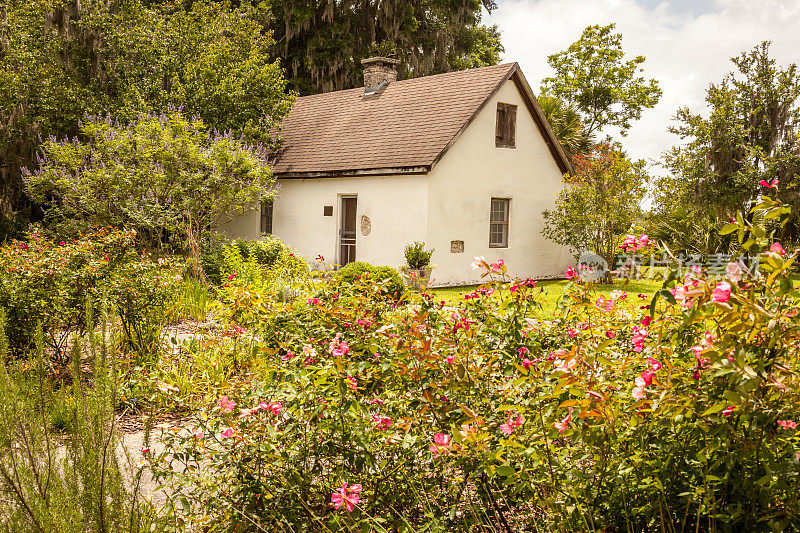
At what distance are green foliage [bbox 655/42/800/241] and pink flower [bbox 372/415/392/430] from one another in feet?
70.6

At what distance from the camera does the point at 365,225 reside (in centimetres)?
1755

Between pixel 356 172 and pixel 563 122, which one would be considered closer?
pixel 356 172

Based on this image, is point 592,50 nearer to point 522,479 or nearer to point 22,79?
point 22,79

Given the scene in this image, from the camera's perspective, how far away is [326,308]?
152 inches

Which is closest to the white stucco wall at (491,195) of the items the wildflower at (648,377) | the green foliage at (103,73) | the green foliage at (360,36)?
the green foliage at (103,73)

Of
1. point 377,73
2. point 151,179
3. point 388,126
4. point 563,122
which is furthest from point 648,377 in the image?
point 563,122

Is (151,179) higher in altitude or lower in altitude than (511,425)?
higher


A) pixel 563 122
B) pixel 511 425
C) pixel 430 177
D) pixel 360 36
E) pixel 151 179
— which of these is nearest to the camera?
pixel 511 425

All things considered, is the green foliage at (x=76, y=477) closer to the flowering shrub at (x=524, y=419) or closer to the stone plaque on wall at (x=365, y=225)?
the flowering shrub at (x=524, y=419)

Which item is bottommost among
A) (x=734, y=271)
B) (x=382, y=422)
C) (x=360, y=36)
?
(x=382, y=422)

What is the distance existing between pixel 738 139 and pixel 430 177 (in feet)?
43.7

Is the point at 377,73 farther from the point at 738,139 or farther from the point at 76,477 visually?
the point at 76,477

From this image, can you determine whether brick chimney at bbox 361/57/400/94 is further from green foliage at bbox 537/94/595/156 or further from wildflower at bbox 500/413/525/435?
wildflower at bbox 500/413/525/435

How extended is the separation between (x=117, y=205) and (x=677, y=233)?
15826mm
